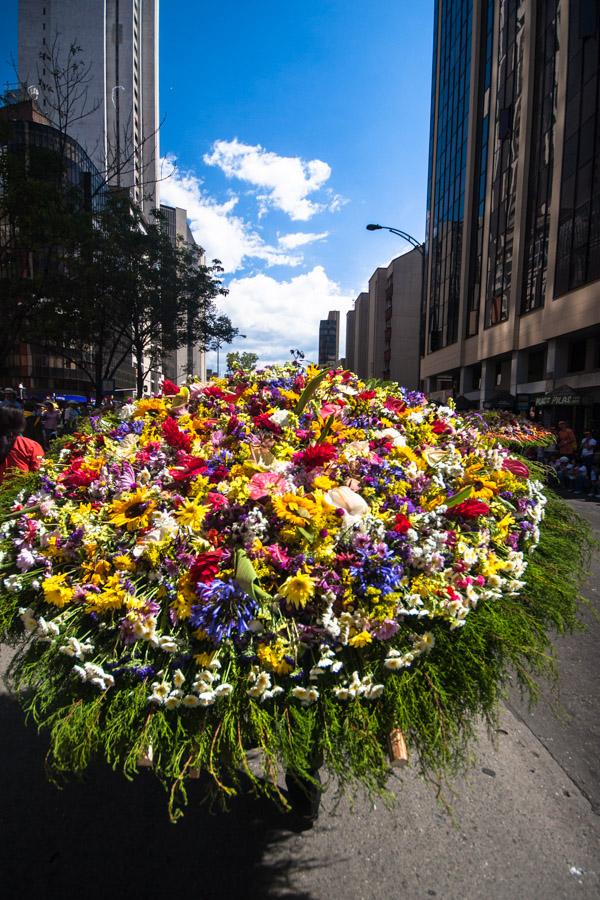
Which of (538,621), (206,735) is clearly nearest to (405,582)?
(538,621)

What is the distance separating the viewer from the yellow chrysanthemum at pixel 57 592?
171cm

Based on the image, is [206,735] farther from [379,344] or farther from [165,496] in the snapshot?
[379,344]

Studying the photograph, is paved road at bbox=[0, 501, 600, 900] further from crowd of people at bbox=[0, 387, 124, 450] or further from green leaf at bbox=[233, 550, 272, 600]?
crowd of people at bbox=[0, 387, 124, 450]

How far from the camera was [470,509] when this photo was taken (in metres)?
1.96

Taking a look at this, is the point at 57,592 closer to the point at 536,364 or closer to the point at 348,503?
the point at 348,503

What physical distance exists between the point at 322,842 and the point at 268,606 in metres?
1.53

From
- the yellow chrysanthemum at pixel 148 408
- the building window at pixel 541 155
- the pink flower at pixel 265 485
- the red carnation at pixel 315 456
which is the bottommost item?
the pink flower at pixel 265 485

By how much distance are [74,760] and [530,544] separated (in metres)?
1.82

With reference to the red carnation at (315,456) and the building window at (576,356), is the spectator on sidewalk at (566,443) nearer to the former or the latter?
the building window at (576,356)

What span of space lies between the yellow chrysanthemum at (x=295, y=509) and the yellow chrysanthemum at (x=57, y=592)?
757 millimetres

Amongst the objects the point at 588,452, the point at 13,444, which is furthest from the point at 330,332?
the point at 13,444

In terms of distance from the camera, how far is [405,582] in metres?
1.73

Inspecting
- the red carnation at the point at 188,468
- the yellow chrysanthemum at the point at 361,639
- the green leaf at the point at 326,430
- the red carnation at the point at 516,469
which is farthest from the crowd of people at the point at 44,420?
the yellow chrysanthemum at the point at 361,639

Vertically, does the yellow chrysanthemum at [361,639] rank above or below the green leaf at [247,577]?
below
